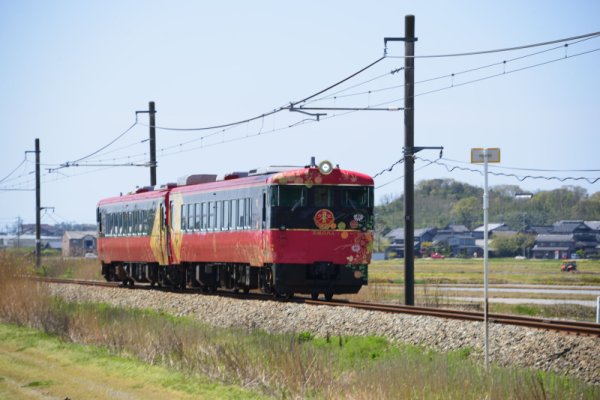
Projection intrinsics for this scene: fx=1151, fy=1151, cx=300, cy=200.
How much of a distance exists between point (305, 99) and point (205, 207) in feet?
20.7

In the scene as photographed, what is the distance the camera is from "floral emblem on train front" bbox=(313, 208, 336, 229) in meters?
29.4

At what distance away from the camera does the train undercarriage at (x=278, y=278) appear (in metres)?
29.2

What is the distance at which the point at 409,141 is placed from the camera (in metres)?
29.3

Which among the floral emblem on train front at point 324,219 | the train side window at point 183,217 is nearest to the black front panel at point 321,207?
the floral emblem on train front at point 324,219

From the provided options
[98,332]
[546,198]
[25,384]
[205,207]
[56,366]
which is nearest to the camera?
[25,384]

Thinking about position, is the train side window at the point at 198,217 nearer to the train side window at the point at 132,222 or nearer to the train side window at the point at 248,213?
the train side window at the point at 248,213

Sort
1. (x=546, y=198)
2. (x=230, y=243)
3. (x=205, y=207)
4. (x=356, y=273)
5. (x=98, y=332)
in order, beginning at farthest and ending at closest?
(x=546, y=198) < (x=205, y=207) < (x=230, y=243) < (x=356, y=273) < (x=98, y=332)

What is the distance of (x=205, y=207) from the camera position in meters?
34.8

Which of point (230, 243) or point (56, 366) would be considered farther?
point (230, 243)

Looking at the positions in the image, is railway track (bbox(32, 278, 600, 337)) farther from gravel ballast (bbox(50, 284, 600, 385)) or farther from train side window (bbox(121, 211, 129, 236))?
train side window (bbox(121, 211, 129, 236))

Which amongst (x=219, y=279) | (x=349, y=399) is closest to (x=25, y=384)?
(x=349, y=399)

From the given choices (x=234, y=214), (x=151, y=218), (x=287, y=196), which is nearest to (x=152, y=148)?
(x=151, y=218)

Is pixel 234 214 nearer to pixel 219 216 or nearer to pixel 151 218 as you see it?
pixel 219 216

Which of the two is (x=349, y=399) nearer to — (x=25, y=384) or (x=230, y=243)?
(x=25, y=384)
